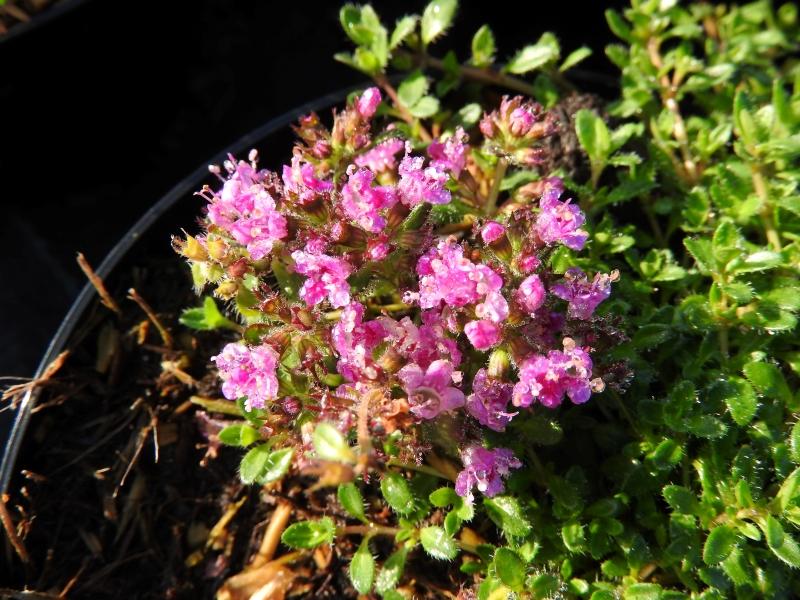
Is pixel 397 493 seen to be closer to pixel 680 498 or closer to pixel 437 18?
pixel 680 498

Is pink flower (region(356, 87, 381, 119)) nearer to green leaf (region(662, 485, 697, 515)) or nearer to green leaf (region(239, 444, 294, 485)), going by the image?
green leaf (region(239, 444, 294, 485))

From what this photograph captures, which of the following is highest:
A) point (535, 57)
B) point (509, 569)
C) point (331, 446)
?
point (535, 57)

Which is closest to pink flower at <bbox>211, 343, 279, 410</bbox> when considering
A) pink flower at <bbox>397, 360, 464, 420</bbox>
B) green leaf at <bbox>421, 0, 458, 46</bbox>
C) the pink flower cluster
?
the pink flower cluster

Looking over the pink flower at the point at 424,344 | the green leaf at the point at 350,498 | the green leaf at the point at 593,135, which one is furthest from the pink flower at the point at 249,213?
the green leaf at the point at 593,135

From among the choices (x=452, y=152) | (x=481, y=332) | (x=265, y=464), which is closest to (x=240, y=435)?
(x=265, y=464)

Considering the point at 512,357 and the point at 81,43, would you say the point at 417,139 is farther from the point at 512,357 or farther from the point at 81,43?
the point at 81,43

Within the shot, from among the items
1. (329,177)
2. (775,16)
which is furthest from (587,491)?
(775,16)
